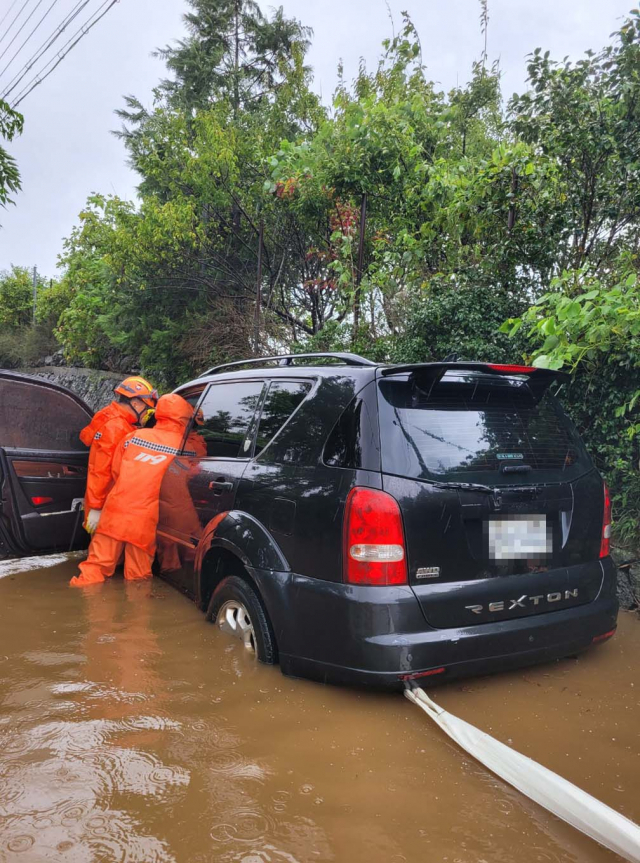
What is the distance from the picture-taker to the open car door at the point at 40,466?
15.8ft

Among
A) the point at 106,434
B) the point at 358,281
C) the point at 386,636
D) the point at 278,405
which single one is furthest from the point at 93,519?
the point at 358,281

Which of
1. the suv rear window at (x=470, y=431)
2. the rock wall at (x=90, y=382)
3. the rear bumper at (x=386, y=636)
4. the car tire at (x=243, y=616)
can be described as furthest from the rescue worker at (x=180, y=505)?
the rock wall at (x=90, y=382)

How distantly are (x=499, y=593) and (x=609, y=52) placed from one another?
639 centimetres

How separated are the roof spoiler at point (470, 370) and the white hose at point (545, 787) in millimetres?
1391

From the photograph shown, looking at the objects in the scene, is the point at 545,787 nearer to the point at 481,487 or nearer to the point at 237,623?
the point at 481,487

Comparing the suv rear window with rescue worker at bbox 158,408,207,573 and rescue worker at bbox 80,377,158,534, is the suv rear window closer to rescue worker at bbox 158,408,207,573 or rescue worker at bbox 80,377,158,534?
rescue worker at bbox 158,408,207,573

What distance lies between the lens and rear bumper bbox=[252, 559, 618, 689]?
8.39ft

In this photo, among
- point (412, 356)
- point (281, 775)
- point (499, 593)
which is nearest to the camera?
point (281, 775)

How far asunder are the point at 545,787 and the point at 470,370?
1739 millimetres

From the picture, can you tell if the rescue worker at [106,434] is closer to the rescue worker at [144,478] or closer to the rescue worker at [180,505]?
the rescue worker at [144,478]

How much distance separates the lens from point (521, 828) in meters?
2.04

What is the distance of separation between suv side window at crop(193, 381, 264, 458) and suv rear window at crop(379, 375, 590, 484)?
1082 mm

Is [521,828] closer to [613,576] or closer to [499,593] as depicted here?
[499,593]

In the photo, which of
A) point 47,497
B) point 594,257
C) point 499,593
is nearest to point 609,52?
point 594,257
